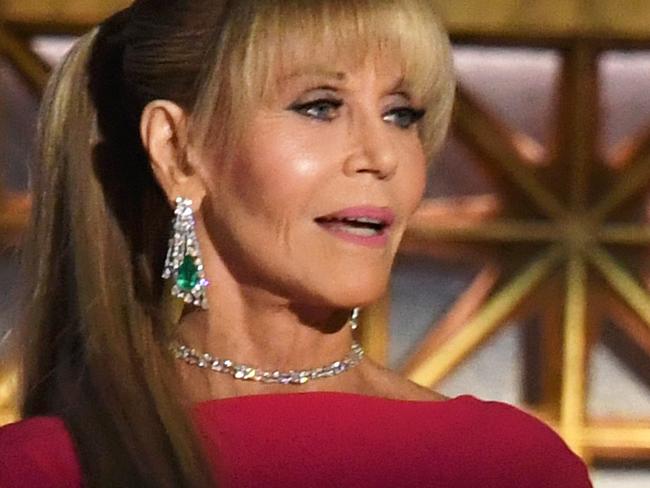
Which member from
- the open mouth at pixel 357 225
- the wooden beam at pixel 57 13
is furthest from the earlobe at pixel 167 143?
the wooden beam at pixel 57 13

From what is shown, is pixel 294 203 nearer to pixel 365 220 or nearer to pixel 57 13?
pixel 365 220

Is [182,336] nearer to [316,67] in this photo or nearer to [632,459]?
[316,67]

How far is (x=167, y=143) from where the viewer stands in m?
0.98

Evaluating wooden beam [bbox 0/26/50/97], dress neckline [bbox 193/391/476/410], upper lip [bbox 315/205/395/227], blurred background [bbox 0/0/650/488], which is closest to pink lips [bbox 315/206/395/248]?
upper lip [bbox 315/205/395/227]

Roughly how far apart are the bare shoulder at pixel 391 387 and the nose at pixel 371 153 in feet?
0.49

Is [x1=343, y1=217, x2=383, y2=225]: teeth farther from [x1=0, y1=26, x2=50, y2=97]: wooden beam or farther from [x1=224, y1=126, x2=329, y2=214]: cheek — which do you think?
[x1=0, y1=26, x2=50, y2=97]: wooden beam

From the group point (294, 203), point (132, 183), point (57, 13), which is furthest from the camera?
point (57, 13)

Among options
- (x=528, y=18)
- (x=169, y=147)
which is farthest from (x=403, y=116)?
(x=528, y=18)

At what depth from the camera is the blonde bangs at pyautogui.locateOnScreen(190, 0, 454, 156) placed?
3.06ft

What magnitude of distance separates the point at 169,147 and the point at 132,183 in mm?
61

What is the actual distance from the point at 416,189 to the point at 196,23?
174 millimetres

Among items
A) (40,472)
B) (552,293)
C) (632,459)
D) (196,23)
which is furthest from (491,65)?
(40,472)

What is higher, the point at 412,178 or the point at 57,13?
the point at 57,13

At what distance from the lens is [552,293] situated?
55.6 inches
